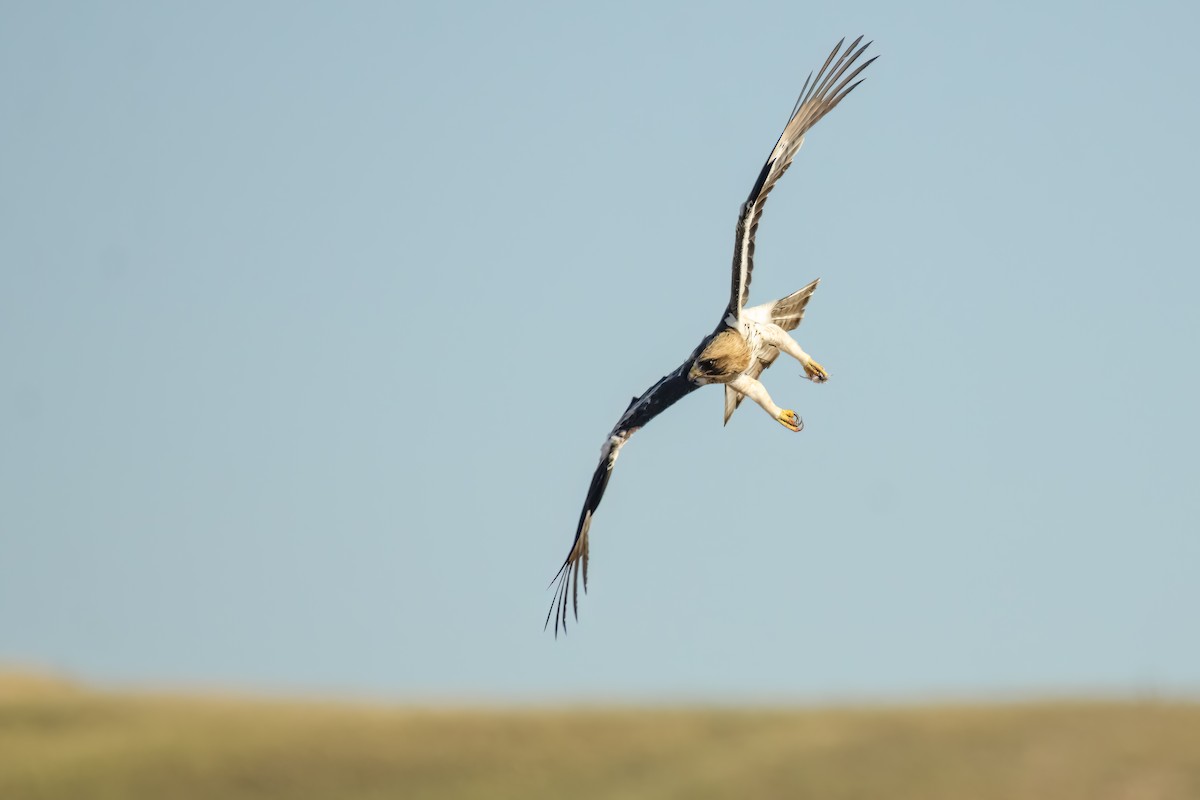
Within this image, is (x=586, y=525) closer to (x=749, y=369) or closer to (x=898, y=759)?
(x=749, y=369)

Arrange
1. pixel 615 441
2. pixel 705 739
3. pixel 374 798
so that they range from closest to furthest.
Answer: pixel 615 441 → pixel 374 798 → pixel 705 739

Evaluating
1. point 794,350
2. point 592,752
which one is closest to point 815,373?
point 794,350

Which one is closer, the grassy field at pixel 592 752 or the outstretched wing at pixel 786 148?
the outstretched wing at pixel 786 148

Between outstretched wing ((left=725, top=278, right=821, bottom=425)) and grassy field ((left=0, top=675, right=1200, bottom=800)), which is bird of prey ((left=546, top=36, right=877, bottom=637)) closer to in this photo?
outstretched wing ((left=725, top=278, right=821, bottom=425))

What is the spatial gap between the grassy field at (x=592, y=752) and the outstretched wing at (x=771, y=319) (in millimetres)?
21652

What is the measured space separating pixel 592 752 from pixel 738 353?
25444 millimetres

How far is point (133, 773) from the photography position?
41.3m

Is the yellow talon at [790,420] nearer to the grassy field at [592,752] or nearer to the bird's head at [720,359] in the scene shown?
the bird's head at [720,359]

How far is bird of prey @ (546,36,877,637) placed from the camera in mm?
18219

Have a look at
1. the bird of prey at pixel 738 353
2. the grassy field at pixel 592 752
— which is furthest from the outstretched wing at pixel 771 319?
the grassy field at pixel 592 752

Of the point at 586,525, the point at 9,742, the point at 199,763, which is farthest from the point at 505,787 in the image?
the point at 586,525

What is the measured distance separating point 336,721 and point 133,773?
4.66 meters

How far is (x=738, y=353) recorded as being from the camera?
726 inches

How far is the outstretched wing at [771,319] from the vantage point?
19.1m
